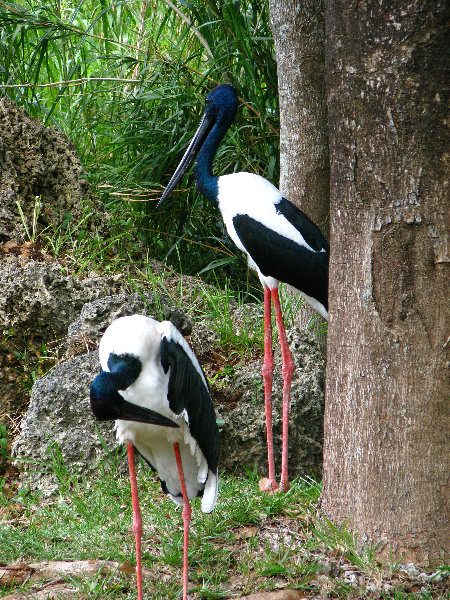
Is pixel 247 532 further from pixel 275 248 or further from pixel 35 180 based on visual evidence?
pixel 35 180

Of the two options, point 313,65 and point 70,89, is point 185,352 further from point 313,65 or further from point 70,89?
point 70,89

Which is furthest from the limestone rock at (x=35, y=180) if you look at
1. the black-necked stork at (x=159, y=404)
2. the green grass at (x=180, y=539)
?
the black-necked stork at (x=159, y=404)

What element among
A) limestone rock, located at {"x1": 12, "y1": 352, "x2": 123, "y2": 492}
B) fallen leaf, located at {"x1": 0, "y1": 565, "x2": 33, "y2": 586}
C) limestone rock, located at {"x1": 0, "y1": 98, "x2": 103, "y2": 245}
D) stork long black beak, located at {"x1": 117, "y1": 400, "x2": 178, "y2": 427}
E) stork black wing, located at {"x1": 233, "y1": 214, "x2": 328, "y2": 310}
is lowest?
fallen leaf, located at {"x1": 0, "y1": 565, "x2": 33, "y2": 586}

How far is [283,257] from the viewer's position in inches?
156

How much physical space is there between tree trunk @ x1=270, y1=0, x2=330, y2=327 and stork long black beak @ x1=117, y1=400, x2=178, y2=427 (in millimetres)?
2071

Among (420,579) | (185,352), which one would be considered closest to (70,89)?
(185,352)

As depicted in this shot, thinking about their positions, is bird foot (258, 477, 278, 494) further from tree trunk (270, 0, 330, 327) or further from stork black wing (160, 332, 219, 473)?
tree trunk (270, 0, 330, 327)

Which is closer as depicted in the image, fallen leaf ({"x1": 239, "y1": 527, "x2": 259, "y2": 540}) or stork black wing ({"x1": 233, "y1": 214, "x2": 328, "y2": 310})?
fallen leaf ({"x1": 239, "y1": 527, "x2": 259, "y2": 540})

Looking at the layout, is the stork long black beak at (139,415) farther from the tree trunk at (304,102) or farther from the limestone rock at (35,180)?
the limestone rock at (35,180)

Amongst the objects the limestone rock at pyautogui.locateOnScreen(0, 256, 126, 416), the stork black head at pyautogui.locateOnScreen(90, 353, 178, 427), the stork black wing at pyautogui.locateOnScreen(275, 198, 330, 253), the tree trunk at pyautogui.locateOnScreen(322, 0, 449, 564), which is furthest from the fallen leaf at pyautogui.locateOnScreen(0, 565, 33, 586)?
the stork black wing at pyautogui.locateOnScreen(275, 198, 330, 253)

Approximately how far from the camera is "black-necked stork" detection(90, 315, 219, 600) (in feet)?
9.36

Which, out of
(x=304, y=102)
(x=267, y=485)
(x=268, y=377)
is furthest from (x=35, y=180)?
(x=267, y=485)

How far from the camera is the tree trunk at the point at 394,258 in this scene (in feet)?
8.60

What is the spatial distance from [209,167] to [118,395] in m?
1.97
